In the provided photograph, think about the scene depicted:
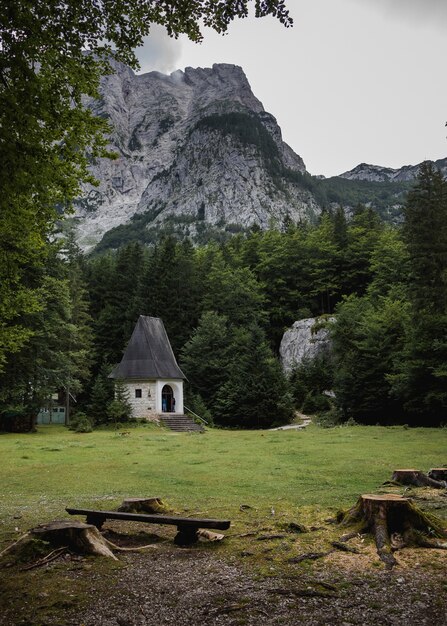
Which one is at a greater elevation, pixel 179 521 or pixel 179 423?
pixel 179 521

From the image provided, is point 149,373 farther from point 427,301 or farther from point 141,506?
point 141,506

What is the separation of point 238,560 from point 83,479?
7538 millimetres

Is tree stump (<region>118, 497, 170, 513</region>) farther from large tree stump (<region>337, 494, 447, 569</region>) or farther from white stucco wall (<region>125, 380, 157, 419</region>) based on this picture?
white stucco wall (<region>125, 380, 157, 419</region>)

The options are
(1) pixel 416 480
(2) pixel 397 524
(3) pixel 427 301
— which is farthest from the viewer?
(3) pixel 427 301

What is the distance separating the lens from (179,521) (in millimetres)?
6320

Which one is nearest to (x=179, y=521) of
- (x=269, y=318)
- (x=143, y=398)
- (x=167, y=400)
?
(x=143, y=398)

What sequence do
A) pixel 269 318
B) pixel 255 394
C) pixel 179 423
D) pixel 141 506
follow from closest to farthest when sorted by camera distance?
pixel 141 506 → pixel 179 423 → pixel 255 394 → pixel 269 318

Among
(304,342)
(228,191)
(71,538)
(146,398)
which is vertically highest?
(228,191)

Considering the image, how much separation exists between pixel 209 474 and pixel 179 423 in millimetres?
22786

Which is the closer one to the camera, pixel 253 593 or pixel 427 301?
pixel 253 593

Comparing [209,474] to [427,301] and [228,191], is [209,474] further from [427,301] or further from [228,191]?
[228,191]

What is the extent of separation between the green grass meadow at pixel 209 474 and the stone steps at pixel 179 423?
12914mm

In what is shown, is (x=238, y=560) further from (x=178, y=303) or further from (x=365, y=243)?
(x=365, y=243)

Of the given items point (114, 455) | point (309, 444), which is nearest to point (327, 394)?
point (309, 444)
